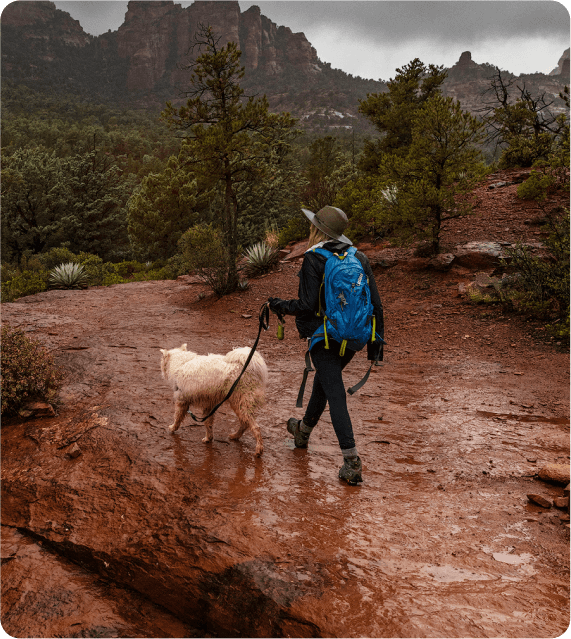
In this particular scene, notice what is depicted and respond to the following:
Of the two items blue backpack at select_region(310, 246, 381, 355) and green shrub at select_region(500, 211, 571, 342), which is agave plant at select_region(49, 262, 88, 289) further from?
blue backpack at select_region(310, 246, 381, 355)

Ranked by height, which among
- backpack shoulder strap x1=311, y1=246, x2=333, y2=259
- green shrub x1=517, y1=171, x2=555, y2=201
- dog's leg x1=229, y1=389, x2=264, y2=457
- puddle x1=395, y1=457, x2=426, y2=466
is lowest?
puddle x1=395, y1=457, x2=426, y2=466

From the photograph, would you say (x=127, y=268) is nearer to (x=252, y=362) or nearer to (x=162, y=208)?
(x=162, y=208)

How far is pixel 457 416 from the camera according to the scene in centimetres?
492

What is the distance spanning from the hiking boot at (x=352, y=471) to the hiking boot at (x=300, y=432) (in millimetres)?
580

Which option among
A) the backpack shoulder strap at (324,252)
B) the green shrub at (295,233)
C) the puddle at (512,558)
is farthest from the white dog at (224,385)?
the green shrub at (295,233)

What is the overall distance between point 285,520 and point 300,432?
3.75ft

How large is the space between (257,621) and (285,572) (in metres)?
0.28

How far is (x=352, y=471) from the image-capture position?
3.37m

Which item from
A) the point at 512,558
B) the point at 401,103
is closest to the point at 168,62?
the point at 401,103

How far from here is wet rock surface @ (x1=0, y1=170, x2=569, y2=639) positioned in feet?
7.38

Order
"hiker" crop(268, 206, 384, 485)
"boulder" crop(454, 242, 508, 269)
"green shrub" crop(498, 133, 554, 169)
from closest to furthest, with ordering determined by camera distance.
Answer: "hiker" crop(268, 206, 384, 485) → "boulder" crop(454, 242, 508, 269) → "green shrub" crop(498, 133, 554, 169)

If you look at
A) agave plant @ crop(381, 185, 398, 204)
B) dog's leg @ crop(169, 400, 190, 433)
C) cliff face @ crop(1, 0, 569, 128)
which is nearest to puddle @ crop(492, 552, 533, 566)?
dog's leg @ crop(169, 400, 190, 433)

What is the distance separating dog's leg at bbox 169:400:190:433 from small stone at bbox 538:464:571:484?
3104 mm

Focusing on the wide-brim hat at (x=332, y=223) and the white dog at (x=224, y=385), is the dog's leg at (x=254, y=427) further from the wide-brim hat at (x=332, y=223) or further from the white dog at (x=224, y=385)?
the wide-brim hat at (x=332, y=223)
